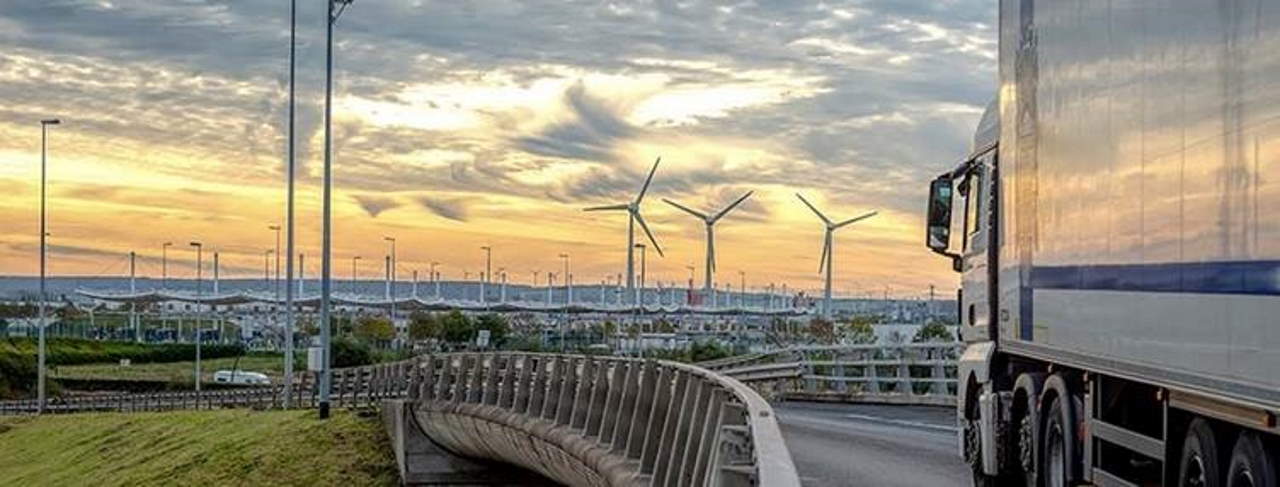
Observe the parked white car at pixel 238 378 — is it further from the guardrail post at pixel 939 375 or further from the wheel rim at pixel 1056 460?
the wheel rim at pixel 1056 460

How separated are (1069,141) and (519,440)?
2046cm

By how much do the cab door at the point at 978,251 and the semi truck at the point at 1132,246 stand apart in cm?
7

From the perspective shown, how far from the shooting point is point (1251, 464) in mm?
8484

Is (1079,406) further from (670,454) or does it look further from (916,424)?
(916,424)

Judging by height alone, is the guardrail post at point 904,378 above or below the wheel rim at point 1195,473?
below

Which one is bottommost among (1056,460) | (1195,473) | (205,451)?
(205,451)

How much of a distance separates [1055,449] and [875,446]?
36.5 ft

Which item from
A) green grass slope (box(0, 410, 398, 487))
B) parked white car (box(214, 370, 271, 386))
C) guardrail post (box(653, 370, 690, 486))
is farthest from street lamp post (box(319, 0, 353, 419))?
parked white car (box(214, 370, 271, 386))

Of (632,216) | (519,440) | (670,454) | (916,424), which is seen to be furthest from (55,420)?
(670,454)

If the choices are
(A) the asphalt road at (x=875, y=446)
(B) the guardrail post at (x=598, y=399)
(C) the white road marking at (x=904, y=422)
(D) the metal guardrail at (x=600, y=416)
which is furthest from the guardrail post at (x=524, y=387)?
(B) the guardrail post at (x=598, y=399)

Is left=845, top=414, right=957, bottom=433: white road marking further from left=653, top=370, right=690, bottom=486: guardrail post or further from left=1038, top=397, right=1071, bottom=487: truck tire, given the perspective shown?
left=1038, top=397, right=1071, bottom=487: truck tire

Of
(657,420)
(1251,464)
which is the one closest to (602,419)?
→ (657,420)

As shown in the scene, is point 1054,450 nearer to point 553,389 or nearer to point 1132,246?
point 1132,246

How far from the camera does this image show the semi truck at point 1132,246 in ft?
26.3
